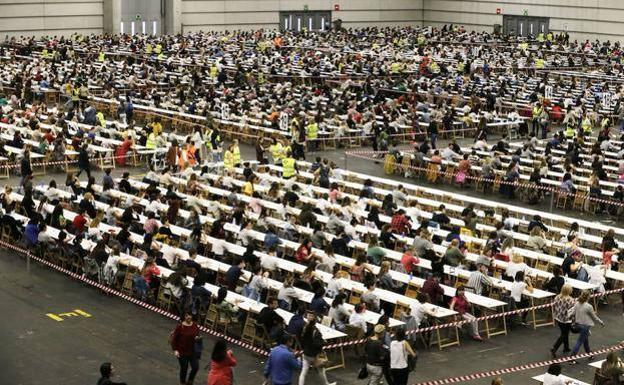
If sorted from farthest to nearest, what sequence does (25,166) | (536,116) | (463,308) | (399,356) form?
(536,116)
(25,166)
(463,308)
(399,356)

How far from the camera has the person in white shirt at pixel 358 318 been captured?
18828 millimetres

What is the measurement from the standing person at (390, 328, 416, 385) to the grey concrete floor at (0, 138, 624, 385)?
1.38 metres

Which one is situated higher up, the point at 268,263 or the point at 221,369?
the point at 268,263

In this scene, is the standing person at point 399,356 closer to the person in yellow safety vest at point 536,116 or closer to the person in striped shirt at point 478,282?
the person in striped shirt at point 478,282

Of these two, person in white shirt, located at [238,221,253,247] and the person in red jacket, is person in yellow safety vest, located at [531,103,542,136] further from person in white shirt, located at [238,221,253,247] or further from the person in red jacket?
the person in red jacket

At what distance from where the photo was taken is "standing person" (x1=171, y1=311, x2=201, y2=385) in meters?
16.7

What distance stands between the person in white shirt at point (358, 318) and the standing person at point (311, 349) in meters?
1.76

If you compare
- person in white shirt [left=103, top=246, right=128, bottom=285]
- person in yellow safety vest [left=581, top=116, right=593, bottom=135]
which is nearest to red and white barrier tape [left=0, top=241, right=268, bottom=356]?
person in white shirt [left=103, top=246, right=128, bottom=285]

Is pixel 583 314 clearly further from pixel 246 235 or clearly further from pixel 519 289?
pixel 246 235

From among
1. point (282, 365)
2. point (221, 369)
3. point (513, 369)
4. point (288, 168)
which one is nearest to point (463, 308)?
point (513, 369)

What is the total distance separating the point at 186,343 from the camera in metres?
16.8

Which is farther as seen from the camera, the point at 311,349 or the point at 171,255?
the point at 171,255

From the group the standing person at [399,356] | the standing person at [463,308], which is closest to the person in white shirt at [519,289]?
the standing person at [463,308]

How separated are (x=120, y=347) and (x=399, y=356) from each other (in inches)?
214
